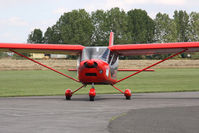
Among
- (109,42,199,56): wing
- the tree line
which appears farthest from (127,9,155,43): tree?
(109,42,199,56): wing

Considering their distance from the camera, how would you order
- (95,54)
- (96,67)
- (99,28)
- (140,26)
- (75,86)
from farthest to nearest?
1. (140,26)
2. (99,28)
3. (75,86)
4. (95,54)
5. (96,67)

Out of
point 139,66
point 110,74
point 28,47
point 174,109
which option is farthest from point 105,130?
point 139,66

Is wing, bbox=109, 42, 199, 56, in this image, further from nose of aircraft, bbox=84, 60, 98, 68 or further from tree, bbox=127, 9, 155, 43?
tree, bbox=127, 9, 155, 43

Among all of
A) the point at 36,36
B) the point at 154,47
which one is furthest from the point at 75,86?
the point at 36,36

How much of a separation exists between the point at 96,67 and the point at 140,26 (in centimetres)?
9136

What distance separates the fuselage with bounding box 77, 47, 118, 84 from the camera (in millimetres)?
13469

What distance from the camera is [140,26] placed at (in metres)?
104

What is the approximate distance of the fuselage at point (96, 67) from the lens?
1347 cm

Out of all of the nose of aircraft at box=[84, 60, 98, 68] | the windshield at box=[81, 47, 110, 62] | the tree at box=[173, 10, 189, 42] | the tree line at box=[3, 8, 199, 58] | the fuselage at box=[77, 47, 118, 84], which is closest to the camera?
the nose of aircraft at box=[84, 60, 98, 68]

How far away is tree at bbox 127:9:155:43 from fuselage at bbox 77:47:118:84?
81.1 m

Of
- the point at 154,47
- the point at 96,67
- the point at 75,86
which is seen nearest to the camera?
the point at 96,67

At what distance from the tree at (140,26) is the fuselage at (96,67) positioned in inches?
3193

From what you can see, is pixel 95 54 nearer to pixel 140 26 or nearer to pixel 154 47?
pixel 154 47

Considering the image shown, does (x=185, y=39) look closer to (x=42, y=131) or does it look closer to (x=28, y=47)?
(x=28, y=47)
